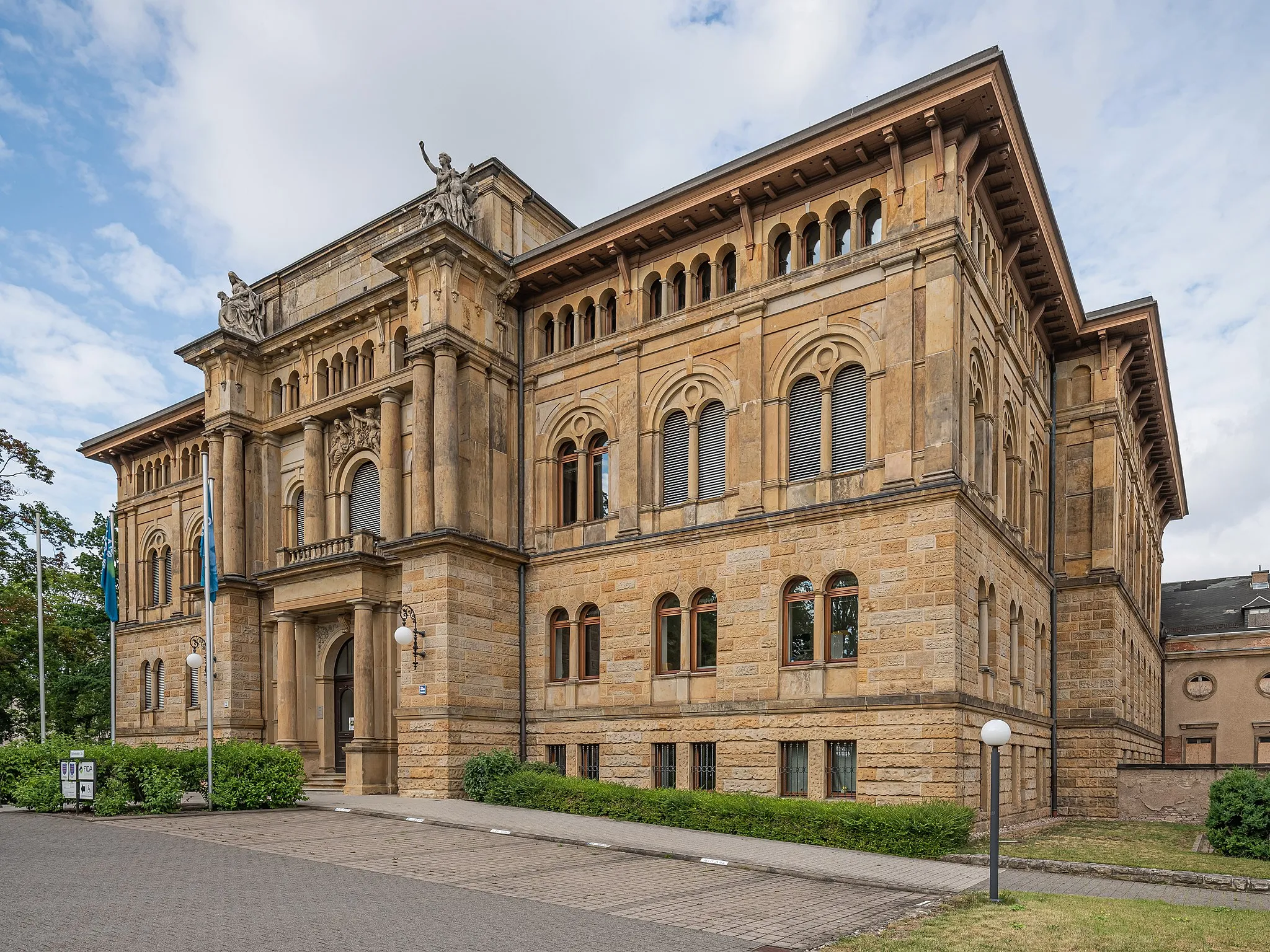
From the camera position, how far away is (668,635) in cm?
2305

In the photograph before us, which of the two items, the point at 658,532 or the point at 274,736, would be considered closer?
the point at 658,532

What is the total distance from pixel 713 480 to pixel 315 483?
1319 cm

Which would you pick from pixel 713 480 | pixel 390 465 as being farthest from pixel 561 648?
pixel 390 465

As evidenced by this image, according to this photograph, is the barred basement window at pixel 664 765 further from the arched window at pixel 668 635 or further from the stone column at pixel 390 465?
the stone column at pixel 390 465

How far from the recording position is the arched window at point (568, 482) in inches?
1015

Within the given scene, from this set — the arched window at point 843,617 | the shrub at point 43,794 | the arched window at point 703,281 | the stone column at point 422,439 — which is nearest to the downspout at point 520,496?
the stone column at point 422,439

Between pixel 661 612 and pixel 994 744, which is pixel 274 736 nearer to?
pixel 661 612

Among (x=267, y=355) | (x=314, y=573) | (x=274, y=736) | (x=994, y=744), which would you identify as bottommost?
(x=274, y=736)

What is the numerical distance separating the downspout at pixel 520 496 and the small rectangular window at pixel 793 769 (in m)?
7.31

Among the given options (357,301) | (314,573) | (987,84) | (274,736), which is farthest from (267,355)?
(987,84)

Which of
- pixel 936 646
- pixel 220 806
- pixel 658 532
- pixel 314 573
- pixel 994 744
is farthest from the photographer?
pixel 314 573

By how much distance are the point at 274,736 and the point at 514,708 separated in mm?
9384

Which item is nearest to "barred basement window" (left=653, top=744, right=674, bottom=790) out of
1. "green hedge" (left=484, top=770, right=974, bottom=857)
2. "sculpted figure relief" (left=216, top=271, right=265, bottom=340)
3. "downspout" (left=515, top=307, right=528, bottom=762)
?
"green hedge" (left=484, top=770, right=974, bottom=857)

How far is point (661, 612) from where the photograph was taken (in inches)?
915
